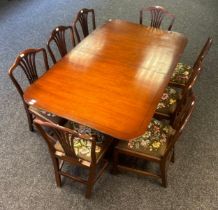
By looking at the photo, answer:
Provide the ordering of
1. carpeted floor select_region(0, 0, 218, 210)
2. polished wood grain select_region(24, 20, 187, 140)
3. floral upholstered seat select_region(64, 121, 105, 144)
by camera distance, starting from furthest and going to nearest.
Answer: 1. carpeted floor select_region(0, 0, 218, 210)
2. floral upholstered seat select_region(64, 121, 105, 144)
3. polished wood grain select_region(24, 20, 187, 140)

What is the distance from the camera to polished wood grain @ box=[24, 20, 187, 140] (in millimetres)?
1642

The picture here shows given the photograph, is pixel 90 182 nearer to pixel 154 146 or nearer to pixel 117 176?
pixel 117 176

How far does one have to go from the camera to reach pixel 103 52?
221cm

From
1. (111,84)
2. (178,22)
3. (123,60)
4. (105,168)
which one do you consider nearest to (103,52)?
(123,60)

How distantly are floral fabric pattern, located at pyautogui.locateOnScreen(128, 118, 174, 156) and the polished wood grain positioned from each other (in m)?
0.30

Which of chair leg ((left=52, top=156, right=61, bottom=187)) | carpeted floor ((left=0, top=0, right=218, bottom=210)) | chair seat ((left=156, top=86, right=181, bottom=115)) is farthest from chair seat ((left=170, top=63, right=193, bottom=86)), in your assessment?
chair leg ((left=52, top=156, right=61, bottom=187))

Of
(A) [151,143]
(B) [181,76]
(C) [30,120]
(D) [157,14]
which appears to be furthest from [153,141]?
(D) [157,14]

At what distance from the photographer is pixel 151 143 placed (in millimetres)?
1891

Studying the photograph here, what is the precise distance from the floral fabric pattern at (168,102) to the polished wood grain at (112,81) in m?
0.28

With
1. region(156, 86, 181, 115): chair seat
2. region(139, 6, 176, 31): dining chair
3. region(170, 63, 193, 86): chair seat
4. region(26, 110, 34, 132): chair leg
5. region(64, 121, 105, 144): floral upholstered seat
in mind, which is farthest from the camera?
region(139, 6, 176, 31): dining chair

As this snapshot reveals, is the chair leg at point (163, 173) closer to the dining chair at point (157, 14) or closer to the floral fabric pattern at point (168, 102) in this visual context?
the floral fabric pattern at point (168, 102)

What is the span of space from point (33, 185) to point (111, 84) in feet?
3.30

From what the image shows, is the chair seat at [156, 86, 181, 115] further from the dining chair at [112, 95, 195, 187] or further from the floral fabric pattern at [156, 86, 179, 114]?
the dining chair at [112, 95, 195, 187]

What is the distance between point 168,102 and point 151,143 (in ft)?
1.54
